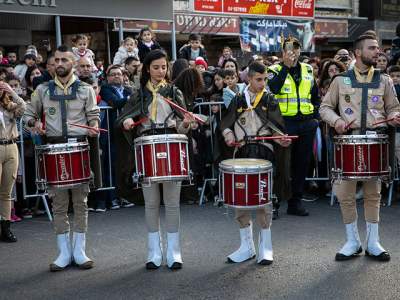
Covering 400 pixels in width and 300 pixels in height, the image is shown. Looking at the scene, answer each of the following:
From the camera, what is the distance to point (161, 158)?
17.3 ft

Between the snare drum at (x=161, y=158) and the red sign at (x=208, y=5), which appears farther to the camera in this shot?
the red sign at (x=208, y=5)

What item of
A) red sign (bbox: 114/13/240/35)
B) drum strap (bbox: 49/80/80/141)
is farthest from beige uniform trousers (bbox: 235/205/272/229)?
red sign (bbox: 114/13/240/35)

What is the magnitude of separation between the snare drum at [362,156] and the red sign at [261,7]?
14.6 metres

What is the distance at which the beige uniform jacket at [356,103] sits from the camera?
5.62 meters

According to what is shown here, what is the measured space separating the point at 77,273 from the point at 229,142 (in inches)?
73.5

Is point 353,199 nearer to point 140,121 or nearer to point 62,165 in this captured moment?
point 140,121

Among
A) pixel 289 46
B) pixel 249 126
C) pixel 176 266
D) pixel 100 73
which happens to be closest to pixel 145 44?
pixel 100 73

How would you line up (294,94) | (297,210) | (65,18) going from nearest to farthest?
(294,94), (297,210), (65,18)

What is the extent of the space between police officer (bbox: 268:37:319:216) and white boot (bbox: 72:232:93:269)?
3.16 m

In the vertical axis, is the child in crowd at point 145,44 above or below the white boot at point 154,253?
above

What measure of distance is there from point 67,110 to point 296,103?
319 centimetres

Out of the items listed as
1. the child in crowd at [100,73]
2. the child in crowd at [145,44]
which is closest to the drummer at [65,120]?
the child in crowd at [100,73]

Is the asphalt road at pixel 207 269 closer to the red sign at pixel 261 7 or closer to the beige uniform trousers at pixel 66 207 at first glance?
the beige uniform trousers at pixel 66 207

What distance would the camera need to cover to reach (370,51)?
5.62m
